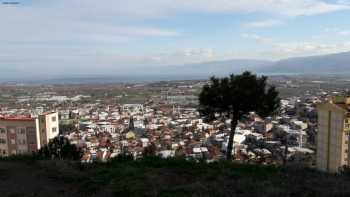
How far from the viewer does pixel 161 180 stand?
6305 mm

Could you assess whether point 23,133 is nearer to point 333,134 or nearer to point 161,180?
point 333,134

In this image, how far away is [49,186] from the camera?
20.1 feet

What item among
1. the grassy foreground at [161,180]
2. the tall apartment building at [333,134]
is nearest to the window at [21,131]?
the grassy foreground at [161,180]

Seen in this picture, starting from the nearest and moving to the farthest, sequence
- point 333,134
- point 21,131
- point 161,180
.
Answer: point 161,180
point 333,134
point 21,131

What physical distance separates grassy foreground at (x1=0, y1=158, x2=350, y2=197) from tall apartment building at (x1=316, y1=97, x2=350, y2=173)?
1132cm

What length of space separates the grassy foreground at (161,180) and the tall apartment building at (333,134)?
1132cm

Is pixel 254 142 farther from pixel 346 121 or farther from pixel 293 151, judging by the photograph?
pixel 346 121

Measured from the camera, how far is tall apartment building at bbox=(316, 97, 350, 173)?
17.4 metres

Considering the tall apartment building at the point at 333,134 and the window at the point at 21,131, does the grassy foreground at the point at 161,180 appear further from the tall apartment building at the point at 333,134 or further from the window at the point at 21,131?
the window at the point at 21,131

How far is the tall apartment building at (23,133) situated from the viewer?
2077 centimetres

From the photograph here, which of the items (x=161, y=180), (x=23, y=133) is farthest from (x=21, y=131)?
(x=161, y=180)

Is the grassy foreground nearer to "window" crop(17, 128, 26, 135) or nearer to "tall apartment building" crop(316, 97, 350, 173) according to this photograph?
"tall apartment building" crop(316, 97, 350, 173)

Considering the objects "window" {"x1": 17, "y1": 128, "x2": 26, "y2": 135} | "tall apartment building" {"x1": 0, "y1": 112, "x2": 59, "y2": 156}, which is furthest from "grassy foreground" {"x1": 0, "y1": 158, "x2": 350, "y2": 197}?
"window" {"x1": 17, "y1": 128, "x2": 26, "y2": 135}

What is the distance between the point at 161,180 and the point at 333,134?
46.5 feet
